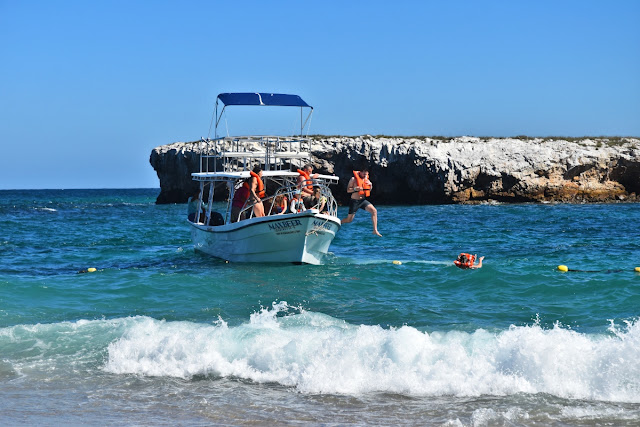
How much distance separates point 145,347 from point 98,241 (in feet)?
57.3

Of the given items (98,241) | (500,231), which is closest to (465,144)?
(500,231)

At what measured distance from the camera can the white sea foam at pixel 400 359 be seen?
8.66 m

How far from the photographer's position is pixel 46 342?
10.8 metres

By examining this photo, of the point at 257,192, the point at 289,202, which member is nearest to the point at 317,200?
the point at 289,202

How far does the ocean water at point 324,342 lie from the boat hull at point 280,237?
0.47 meters

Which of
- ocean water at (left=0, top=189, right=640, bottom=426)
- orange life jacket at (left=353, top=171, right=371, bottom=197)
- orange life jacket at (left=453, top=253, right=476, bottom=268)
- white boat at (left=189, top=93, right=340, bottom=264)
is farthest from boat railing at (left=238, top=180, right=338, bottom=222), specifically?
orange life jacket at (left=453, top=253, right=476, bottom=268)

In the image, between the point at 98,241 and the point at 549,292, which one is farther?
the point at 98,241

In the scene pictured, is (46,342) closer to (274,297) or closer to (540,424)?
(274,297)

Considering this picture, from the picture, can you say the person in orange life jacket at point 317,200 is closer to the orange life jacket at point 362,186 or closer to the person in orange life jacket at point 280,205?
the person in orange life jacket at point 280,205

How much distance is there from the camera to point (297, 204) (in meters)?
19.1

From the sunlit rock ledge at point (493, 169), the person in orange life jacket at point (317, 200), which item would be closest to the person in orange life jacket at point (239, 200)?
the person in orange life jacket at point (317, 200)

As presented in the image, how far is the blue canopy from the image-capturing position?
21672 mm

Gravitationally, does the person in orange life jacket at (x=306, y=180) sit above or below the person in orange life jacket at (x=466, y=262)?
above

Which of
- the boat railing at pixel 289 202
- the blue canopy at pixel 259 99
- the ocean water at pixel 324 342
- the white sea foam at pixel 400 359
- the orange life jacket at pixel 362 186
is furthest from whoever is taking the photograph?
the blue canopy at pixel 259 99
